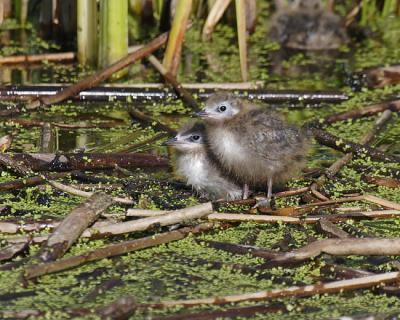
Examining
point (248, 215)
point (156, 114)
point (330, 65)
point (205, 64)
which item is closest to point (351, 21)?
point (330, 65)

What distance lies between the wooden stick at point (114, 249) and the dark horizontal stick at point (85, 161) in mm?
1284

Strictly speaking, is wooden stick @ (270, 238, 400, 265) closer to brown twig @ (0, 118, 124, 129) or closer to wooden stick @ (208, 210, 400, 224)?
wooden stick @ (208, 210, 400, 224)

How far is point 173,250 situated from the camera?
5.66m

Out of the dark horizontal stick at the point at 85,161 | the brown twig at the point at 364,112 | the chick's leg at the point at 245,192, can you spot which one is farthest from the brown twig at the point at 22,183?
the brown twig at the point at 364,112

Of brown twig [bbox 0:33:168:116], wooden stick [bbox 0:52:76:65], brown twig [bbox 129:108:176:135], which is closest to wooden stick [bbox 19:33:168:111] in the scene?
brown twig [bbox 0:33:168:116]

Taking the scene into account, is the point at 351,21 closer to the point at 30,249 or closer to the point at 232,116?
the point at 232,116

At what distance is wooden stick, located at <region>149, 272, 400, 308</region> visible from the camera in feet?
16.1

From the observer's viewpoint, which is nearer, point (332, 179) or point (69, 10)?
point (332, 179)

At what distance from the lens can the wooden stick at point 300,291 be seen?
4.92 metres

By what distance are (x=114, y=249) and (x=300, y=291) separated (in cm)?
98

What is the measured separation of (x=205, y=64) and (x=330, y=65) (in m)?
1.22

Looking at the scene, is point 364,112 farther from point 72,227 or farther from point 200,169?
point 72,227

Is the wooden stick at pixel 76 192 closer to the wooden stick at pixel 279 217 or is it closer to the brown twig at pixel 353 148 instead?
the wooden stick at pixel 279 217

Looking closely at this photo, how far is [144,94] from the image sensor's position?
28.0 ft
